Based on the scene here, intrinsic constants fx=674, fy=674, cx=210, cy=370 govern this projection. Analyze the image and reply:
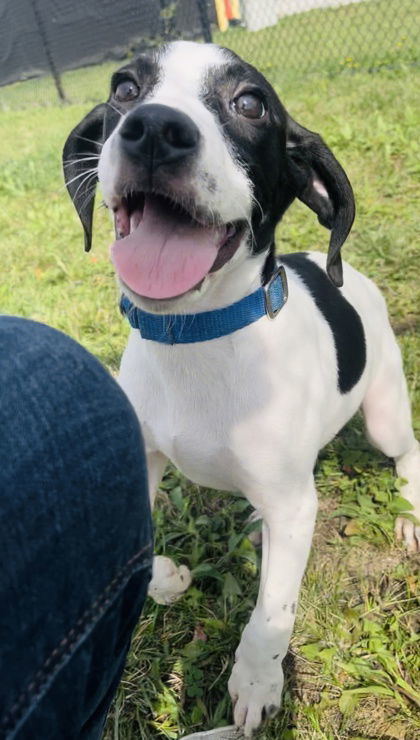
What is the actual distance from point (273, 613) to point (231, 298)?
0.82m

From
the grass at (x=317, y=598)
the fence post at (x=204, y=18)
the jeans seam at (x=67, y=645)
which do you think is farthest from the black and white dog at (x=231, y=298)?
the fence post at (x=204, y=18)

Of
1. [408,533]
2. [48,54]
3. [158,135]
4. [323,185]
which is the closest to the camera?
[158,135]

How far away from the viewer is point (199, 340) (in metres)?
1.70

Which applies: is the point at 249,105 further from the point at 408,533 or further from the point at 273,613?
the point at 408,533

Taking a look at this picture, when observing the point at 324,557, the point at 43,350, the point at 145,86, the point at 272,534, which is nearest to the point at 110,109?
the point at 145,86

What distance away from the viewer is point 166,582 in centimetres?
209

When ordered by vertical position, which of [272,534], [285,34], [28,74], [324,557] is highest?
[272,534]

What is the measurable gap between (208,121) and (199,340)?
1.70ft

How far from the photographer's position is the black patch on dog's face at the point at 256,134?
1617 millimetres

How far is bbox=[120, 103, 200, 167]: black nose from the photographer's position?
1313 mm

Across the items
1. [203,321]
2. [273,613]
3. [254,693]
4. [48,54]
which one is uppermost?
[203,321]

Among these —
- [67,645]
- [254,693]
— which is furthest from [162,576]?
[67,645]

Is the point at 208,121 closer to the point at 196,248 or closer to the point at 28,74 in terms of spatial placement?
the point at 196,248

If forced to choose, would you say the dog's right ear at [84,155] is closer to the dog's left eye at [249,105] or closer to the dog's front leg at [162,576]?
the dog's left eye at [249,105]
